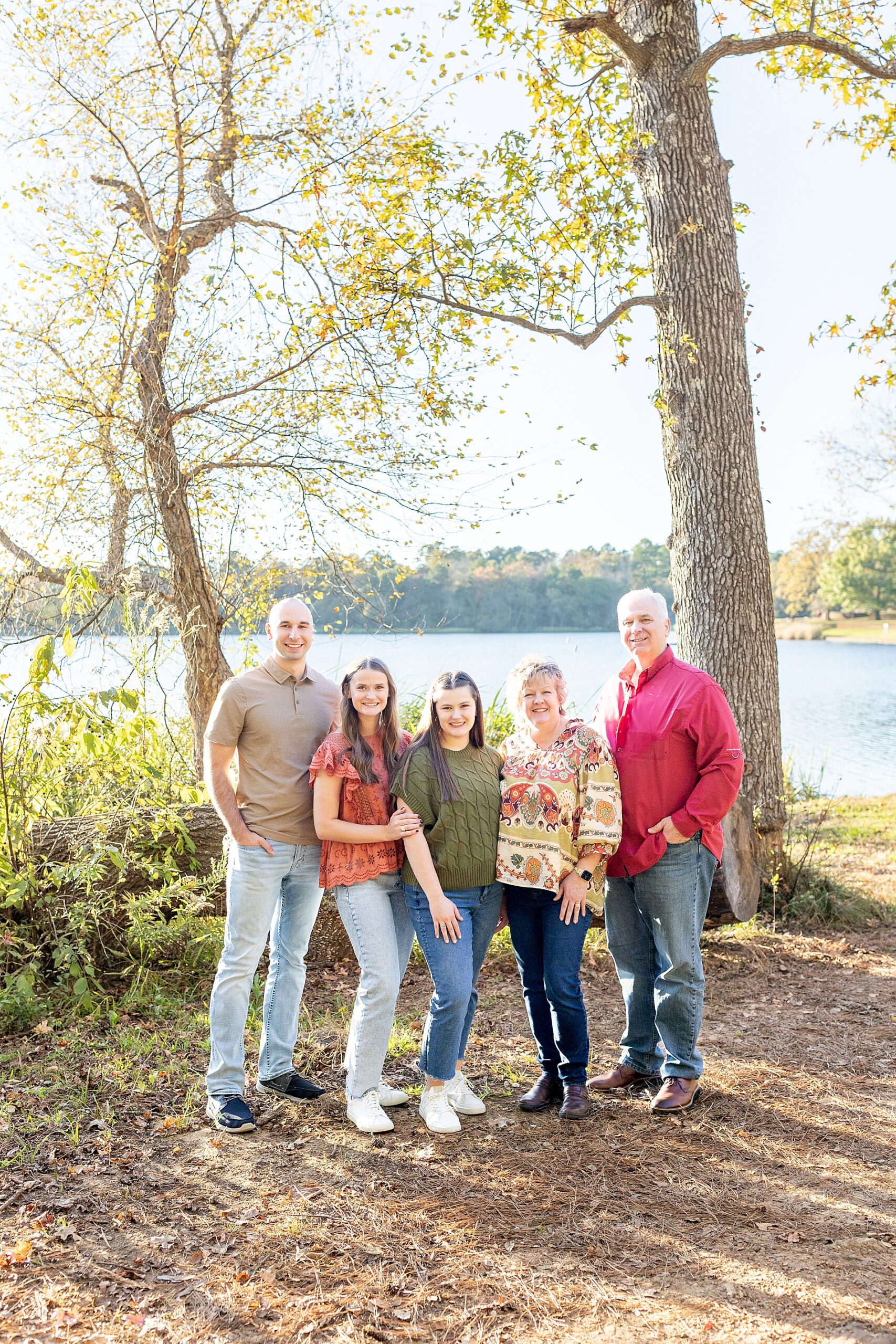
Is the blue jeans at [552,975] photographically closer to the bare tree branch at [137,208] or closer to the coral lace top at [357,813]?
the coral lace top at [357,813]

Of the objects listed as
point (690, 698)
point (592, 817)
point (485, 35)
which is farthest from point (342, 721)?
point (485, 35)

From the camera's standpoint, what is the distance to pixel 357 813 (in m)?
3.66

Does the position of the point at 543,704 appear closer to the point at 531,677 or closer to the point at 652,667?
the point at 531,677

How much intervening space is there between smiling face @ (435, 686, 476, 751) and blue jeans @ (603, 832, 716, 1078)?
2.94 ft

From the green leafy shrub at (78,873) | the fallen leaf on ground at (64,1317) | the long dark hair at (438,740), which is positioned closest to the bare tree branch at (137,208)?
the green leafy shrub at (78,873)

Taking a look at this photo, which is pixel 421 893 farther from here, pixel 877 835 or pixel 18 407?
pixel 877 835

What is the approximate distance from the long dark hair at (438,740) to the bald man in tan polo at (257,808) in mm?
436

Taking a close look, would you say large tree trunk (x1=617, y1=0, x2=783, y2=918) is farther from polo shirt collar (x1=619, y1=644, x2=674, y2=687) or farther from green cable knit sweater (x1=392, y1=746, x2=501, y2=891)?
green cable knit sweater (x1=392, y1=746, x2=501, y2=891)

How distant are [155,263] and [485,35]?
2852 millimetres

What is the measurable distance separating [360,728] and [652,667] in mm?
1133

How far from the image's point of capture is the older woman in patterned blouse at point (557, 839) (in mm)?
3600

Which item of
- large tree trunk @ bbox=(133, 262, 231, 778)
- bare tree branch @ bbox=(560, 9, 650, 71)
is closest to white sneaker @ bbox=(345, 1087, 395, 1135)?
large tree trunk @ bbox=(133, 262, 231, 778)

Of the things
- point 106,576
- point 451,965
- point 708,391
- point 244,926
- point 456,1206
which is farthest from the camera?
point 106,576

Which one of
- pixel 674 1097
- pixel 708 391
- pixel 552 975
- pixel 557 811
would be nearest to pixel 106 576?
pixel 708 391
